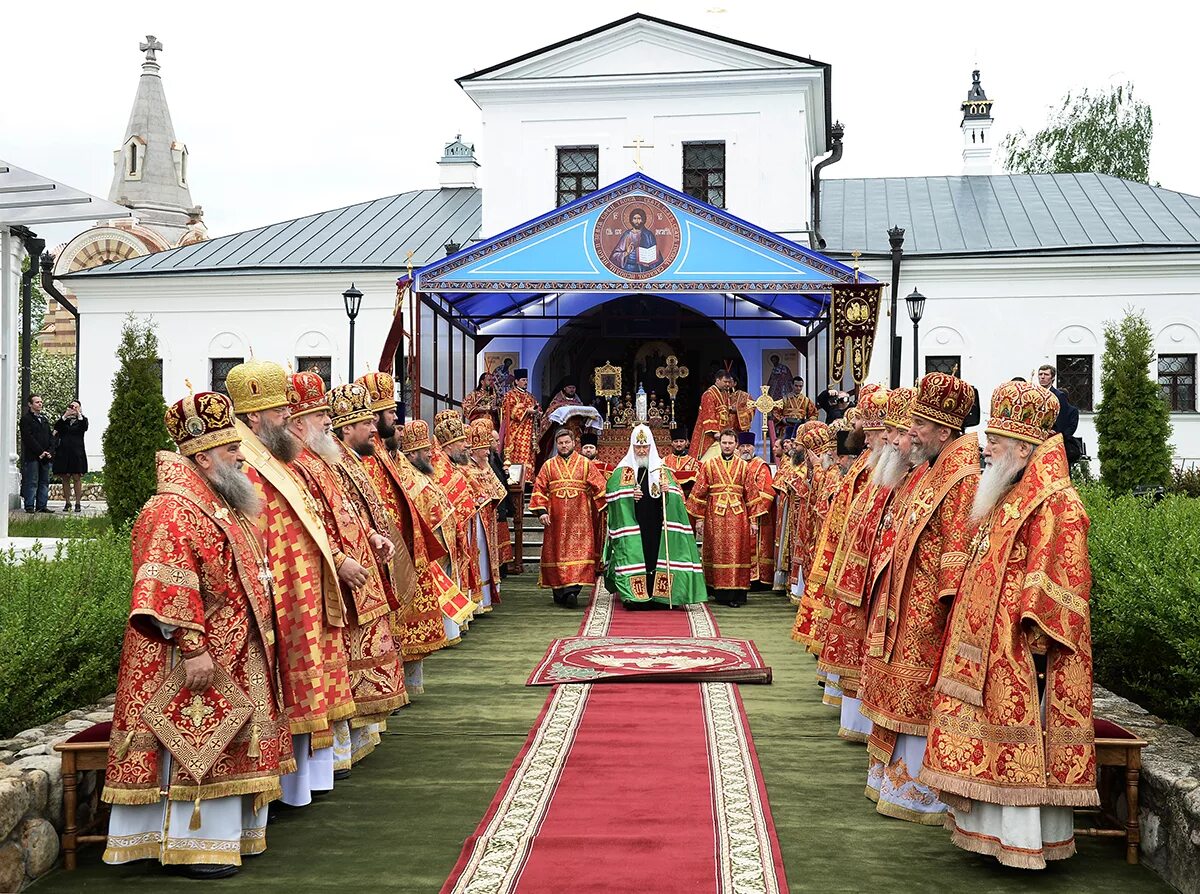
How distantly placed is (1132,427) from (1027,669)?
11.4 metres

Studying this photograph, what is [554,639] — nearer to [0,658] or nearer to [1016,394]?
[0,658]

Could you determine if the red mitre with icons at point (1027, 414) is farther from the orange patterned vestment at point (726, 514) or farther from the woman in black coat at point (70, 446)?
the woman in black coat at point (70, 446)

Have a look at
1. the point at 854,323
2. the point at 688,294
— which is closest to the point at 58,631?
the point at 854,323

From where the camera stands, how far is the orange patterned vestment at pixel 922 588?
5051mm

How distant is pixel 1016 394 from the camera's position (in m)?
4.60

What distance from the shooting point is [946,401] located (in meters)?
5.32

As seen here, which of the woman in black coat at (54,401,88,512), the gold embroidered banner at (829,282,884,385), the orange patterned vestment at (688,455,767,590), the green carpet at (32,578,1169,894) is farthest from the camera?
the woman in black coat at (54,401,88,512)

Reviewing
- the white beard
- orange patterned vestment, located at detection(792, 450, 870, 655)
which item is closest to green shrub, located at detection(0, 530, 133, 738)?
the white beard

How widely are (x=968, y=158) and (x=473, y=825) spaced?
26.0m

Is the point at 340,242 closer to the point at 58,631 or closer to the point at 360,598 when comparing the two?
the point at 58,631

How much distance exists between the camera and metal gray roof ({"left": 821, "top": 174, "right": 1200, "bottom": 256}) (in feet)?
73.8

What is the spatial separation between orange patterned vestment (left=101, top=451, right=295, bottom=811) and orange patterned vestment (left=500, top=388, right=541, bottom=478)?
1233 centimetres

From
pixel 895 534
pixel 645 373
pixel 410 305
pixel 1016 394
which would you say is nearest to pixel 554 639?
pixel 895 534

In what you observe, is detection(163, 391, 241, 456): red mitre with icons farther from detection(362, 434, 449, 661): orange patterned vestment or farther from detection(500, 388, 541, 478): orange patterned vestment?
detection(500, 388, 541, 478): orange patterned vestment
